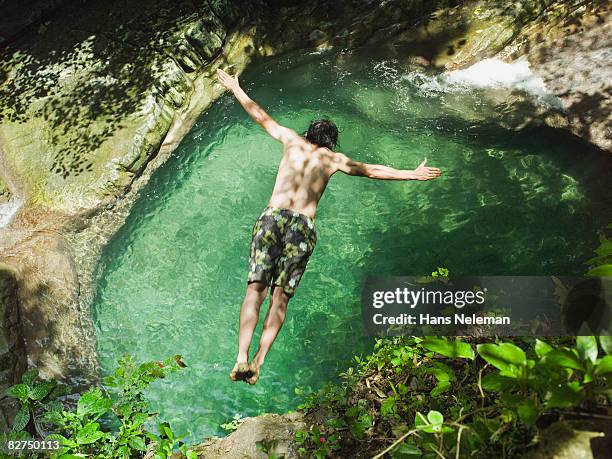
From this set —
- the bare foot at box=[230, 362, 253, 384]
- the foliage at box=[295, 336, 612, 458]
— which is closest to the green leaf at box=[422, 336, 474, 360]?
the foliage at box=[295, 336, 612, 458]

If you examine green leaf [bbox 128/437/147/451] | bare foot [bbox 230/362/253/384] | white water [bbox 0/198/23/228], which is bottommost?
green leaf [bbox 128/437/147/451]

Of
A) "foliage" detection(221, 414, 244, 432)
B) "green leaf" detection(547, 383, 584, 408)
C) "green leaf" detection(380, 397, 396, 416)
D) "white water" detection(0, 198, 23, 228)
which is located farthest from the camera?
"white water" detection(0, 198, 23, 228)

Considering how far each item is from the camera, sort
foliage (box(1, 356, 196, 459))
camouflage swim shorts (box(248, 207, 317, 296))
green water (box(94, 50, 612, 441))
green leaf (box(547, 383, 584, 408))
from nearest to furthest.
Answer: green leaf (box(547, 383, 584, 408)) → foliage (box(1, 356, 196, 459)) → camouflage swim shorts (box(248, 207, 317, 296)) → green water (box(94, 50, 612, 441))

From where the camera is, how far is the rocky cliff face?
4.84 meters

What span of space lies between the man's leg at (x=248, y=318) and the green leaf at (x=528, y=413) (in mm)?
2193

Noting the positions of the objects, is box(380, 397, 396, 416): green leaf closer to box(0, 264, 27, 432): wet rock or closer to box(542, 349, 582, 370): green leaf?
box(542, 349, 582, 370): green leaf

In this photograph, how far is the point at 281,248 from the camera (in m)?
4.07

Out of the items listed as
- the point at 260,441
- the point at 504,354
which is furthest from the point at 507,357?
the point at 260,441

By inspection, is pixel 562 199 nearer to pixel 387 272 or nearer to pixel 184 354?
pixel 387 272

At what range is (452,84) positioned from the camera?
6688mm

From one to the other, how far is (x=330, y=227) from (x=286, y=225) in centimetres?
138

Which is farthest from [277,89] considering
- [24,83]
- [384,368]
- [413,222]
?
[384,368]

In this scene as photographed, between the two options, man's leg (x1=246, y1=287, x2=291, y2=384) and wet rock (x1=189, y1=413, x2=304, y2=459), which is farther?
man's leg (x1=246, y1=287, x2=291, y2=384)

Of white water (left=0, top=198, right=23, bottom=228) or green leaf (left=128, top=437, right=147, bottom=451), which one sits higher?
white water (left=0, top=198, right=23, bottom=228)
